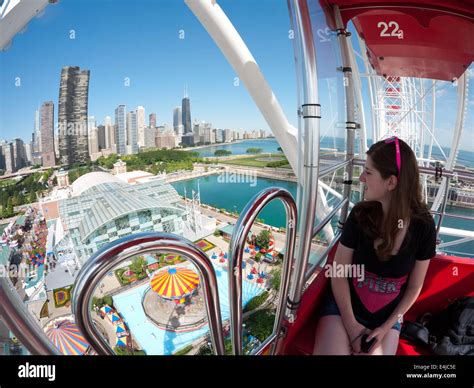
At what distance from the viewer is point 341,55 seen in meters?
1.26

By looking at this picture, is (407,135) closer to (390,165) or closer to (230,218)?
(390,165)

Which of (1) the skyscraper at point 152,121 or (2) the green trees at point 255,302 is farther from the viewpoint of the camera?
(1) the skyscraper at point 152,121

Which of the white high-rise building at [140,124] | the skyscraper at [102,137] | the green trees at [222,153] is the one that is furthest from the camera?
the green trees at [222,153]

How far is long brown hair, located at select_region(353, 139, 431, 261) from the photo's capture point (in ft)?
2.51

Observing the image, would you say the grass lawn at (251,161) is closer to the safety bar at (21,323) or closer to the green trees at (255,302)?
the green trees at (255,302)

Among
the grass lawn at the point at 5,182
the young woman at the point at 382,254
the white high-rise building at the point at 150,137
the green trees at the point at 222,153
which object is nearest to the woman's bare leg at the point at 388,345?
the young woman at the point at 382,254

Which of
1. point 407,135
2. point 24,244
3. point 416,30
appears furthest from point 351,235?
point 24,244

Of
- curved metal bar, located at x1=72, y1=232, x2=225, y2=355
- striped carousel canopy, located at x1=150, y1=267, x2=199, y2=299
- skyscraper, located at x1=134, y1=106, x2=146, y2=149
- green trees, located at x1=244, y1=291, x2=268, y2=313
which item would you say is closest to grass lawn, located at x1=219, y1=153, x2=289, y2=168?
skyscraper, located at x1=134, y1=106, x2=146, y2=149

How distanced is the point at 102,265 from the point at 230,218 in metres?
22.9

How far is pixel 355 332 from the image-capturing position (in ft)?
2.55

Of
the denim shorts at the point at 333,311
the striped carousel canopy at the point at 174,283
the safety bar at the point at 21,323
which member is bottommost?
the striped carousel canopy at the point at 174,283

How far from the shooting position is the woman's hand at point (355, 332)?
0.76 m

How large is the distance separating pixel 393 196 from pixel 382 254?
0.57ft

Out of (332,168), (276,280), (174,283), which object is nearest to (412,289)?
(332,168)
